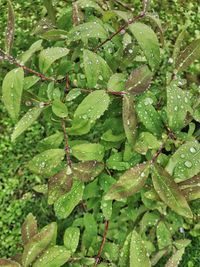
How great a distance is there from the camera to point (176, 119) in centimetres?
85

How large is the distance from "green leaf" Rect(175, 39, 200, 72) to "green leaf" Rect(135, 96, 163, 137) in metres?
0.15

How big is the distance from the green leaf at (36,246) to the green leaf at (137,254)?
0.26 meters

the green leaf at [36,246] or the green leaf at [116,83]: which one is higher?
the green leaf at [116,83]

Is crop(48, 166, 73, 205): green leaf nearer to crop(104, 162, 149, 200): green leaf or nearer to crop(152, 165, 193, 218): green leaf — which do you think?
crop(104, 162, 149, 200): green leaf

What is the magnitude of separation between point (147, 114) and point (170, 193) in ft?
0.93

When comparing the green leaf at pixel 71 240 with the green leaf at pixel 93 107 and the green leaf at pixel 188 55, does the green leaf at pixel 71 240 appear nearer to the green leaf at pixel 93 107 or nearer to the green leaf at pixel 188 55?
the green leaf at pixel 93 107

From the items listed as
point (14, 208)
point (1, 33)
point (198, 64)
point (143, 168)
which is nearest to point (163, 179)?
point (143, 168)

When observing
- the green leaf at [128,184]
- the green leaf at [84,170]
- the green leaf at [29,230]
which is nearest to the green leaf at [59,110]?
the green leaf at [84,170]

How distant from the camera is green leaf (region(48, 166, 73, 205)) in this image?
0.80 m

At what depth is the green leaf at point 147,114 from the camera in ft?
2.94

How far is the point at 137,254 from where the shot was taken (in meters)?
0.72

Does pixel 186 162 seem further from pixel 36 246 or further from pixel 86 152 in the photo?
pixel 36 246

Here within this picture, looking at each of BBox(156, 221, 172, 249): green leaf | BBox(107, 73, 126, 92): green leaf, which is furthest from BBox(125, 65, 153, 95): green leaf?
BBox(156, 221, 172, 249): green leaf

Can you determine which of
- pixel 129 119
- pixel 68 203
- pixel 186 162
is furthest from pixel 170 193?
pixel 68 203
